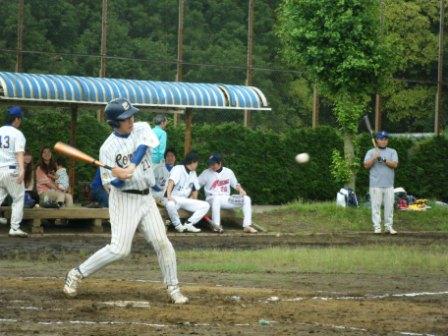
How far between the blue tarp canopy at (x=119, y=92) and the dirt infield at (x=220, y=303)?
22.1 ft

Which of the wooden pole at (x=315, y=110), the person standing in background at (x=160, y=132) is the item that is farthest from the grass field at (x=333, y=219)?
the wooden pole at (x=315, y=110)

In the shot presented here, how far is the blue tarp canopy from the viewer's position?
2380cm

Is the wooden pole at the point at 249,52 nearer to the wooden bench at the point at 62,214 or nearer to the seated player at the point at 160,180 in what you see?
the seated player at the point at 160,180

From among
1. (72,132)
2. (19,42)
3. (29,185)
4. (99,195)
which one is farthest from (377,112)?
(29,185)

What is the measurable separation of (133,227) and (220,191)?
40.9 ft

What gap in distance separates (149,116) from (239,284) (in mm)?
20529

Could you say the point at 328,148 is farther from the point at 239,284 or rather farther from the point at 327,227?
the point at 239,284

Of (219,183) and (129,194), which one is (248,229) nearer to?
(219,183)

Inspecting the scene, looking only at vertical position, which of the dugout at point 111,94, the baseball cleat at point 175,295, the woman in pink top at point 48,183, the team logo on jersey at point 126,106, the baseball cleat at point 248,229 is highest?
the dugout at point 111,94

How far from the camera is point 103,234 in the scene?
23.1 m

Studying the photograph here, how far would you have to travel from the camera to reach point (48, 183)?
23.5 meters

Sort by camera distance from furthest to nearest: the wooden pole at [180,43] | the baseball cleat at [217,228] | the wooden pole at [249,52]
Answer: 1. the wooden pole at [249,52]
2. the wooden pole at [180,43]
3. the baseball cleat at [217,228]

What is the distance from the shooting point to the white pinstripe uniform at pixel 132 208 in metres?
12.3

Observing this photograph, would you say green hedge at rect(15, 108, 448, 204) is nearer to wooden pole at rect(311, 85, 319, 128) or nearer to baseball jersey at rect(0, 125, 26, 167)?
wooden pole at rect(311, 85, 319, 128)
